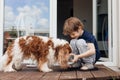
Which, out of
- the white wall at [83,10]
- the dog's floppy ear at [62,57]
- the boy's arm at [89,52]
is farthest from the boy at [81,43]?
the white wall at [83,10]

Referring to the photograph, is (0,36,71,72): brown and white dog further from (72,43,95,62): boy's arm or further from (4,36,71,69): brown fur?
(72,43,95,62): boy's arm

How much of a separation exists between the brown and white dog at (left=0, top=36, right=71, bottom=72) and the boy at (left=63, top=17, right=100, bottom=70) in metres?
0.13

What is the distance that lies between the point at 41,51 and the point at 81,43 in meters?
0.46

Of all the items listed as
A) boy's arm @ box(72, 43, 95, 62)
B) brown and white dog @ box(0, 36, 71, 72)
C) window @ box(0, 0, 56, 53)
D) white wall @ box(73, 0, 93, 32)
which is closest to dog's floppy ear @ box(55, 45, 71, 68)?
brown and white dog @ box(0, 36, 71, 72)

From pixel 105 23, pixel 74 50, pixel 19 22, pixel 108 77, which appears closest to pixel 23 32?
pixel 19 22

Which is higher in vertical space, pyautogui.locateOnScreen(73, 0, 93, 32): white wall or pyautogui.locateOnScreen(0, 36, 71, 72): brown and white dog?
pyautogui.locateOnScreen(73, 0, 93, 32): white wall

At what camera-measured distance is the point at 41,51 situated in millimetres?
3473

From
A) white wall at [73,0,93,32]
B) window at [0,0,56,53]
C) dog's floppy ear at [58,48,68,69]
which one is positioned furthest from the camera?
white wall at [73,0,93,32]

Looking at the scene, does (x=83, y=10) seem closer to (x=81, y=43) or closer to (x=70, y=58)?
(x=81, y=43)

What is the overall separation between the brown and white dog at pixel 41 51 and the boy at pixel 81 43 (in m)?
0.13

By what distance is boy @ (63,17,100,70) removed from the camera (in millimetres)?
3536

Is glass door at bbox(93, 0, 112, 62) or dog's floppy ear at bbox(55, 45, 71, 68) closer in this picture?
dog's floppy ear at bbox(55, 45, 71, 68)

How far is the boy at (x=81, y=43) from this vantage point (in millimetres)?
3536

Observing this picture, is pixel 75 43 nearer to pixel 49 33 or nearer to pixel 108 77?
pixel 108 77
